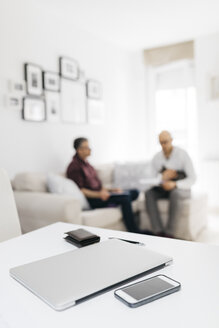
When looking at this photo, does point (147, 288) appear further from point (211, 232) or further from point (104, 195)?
point (211, 232)

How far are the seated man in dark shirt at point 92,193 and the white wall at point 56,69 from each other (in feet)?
1.42

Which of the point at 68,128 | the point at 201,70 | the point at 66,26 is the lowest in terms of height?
the point at 68,128

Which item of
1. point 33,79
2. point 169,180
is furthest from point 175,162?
point 33,79

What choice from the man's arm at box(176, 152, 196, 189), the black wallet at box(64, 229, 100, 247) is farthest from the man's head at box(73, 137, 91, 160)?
the black wallet at box(64, 229, 100, 247)

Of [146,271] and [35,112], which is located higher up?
[35,112]

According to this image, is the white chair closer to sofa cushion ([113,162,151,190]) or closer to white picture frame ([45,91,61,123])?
white picture frame ([45,91,61,123])

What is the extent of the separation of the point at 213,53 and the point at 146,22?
86 cm

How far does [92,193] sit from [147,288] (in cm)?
209

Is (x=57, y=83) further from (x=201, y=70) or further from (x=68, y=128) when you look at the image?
(x=201, y=70)

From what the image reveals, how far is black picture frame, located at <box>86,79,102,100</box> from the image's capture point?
3.58 metres

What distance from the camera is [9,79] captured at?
8.78ft

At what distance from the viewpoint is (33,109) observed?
9.53 ft

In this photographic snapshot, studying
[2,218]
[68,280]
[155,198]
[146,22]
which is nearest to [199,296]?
[68,280]

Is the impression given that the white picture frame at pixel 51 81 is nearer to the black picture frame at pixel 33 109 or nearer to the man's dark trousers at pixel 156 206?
the black picture frame at pixel 33 109
